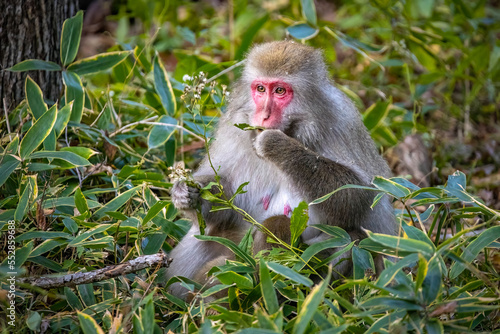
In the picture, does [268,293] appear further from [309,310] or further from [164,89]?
[164,89]

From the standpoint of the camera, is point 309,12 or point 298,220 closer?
point 298,220

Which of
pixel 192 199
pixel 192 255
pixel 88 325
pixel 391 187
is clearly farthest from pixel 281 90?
pixel 88 325

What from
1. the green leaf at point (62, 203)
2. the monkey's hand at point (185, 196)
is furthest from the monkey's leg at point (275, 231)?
the green leaf at point (62, 203)

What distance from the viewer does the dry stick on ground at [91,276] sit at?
294cm

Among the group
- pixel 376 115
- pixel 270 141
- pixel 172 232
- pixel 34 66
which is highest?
pixel 34 66

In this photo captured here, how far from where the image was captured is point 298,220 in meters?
3.03

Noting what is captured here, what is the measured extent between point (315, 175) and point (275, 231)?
0.42 metres

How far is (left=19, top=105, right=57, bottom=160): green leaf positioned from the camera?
3410 millimetres

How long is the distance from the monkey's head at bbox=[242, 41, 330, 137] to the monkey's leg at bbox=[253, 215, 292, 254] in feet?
1.97

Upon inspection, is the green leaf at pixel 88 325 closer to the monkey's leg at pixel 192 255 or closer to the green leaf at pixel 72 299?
the green leaf at pixel 72 299

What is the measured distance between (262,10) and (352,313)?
19.4 ft

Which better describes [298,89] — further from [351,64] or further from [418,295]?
[351,64]

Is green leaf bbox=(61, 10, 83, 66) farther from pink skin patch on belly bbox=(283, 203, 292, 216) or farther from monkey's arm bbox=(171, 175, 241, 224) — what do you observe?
pink skin patch on belly bbox=(283, 203, 292, 216)

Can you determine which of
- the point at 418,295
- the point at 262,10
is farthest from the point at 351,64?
the point at 418,295
